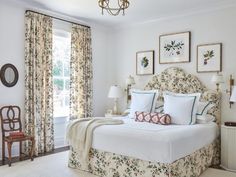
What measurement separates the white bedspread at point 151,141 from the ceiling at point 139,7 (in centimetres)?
228

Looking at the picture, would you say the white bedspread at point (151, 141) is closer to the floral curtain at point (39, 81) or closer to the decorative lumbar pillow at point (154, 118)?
the decorative lumbar pillow at point (154, 118)

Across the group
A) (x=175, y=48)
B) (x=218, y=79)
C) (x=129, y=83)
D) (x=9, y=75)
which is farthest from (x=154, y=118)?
(x=9, y=75)

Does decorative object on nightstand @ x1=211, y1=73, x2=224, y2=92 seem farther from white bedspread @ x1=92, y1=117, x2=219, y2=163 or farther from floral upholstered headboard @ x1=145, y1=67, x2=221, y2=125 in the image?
white bedspread @ x1=92, y1=117, x2=219, y2=163

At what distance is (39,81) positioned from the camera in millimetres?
4750

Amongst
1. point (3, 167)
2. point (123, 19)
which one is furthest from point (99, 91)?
point (3, 167)

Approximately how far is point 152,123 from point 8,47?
9.36ft

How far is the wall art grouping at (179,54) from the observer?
15.3 feet

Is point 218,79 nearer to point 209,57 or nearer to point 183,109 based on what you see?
point 209,57

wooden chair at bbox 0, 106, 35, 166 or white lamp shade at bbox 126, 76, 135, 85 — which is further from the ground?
white lamp shade at bbox 126, 76, 135, 85

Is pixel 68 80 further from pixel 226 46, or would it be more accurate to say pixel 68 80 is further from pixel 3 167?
pixel 226 46

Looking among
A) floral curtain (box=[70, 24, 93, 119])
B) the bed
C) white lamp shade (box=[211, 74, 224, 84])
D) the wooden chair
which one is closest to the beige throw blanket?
the bed

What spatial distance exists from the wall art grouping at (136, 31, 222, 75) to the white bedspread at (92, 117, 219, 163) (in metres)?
1.46

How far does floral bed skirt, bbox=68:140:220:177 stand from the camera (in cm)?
304

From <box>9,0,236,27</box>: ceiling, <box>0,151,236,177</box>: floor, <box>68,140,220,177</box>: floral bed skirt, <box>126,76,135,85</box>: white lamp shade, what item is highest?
<box>9,0,236,27</box>: ceiling
